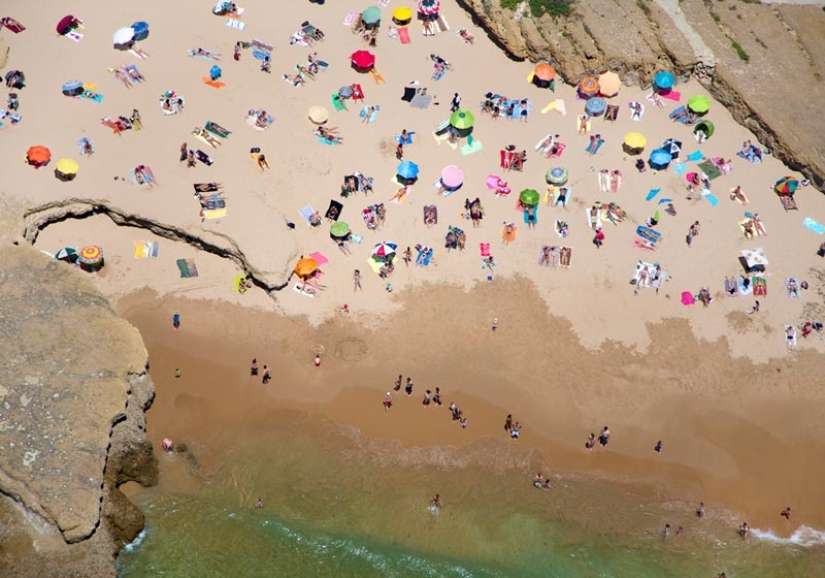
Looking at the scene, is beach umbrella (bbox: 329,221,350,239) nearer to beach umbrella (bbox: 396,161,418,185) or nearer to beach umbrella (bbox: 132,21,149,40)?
beach umbrella (bbox: 396,161,418,185)

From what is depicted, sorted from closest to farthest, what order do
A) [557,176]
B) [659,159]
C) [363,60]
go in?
[557,176] → [659,159] → [363,60]

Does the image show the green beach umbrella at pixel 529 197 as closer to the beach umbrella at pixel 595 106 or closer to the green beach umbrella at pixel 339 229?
the beach umbrella at pixel 595 106

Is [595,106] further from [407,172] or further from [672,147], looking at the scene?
[407,172]

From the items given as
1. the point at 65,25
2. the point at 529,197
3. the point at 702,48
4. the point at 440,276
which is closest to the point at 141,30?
the point at 65,25

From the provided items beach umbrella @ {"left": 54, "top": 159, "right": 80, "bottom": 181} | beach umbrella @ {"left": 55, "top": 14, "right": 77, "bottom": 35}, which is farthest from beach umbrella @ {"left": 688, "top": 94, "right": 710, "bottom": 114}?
beach umbrella @ {"left": 55, "top": 14, "right": 77, "bottom": 35}

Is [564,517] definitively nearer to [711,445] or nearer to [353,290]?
[711,445]

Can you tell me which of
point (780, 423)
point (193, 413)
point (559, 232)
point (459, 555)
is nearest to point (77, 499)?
point (193, 413)
